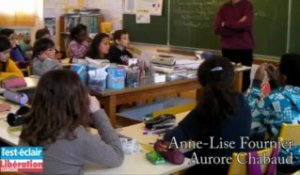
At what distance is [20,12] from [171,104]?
14.8 ft

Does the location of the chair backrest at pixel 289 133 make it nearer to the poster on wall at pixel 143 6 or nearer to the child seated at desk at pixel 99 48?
the child seated at desk at pixel 99 48

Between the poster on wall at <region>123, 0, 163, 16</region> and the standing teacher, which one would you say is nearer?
the standing teacher

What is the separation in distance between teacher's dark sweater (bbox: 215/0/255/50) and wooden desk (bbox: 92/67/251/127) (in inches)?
51.2

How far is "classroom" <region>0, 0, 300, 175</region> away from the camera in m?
1.76

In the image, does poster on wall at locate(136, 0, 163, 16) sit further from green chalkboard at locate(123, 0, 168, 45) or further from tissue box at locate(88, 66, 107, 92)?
tissue box at locate(88, 66, 107, 92)

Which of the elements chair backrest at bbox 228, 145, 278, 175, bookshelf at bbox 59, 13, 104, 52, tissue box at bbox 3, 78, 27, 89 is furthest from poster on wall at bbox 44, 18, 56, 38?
chair backrest at bbox 228, 145, 278, 175

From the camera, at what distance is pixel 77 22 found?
24.6ft

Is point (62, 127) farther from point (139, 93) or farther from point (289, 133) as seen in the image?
point (139, 93)

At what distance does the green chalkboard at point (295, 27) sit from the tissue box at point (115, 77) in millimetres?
2465

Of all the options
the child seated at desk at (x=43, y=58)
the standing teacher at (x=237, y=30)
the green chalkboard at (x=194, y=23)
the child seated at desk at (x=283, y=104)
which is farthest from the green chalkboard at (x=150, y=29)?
the child seated at desk at (x=283, y=104)

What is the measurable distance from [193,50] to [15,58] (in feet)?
7.83

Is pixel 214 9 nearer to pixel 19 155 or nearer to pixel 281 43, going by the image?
pixel 281 43

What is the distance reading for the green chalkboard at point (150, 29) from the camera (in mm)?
6438

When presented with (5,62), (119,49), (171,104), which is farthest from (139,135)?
(119,49)
